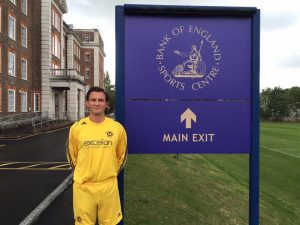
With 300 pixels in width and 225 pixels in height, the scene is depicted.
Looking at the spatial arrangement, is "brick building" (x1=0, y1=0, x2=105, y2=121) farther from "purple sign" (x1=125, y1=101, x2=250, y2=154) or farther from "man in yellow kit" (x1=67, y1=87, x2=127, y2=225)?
"man in yellow kit" (x1=67, y1=87, x2=127, y2=225)

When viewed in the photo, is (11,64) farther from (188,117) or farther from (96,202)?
(96,202)

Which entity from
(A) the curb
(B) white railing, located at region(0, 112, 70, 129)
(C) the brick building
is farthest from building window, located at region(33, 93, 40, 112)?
(A) the curb

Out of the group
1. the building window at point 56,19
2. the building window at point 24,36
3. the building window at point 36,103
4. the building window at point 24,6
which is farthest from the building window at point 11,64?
the building window at point 56,19

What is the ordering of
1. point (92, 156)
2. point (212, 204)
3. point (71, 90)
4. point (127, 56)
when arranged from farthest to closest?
point (71, 90) < point (212, 204) < point (127, 56) < point (92, 156)

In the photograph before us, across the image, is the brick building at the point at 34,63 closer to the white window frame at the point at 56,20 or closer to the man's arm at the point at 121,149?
the white window frame at the point at 56,20

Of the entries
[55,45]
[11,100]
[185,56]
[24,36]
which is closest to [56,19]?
[55,45]

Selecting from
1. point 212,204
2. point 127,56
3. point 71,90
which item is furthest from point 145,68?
point 71,90

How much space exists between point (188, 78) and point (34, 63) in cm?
3564

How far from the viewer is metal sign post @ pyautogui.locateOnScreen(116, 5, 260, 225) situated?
4039 millimetres

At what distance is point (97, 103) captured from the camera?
12.4 feet

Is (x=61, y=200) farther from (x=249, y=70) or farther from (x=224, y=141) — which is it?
(x=249, y=70)

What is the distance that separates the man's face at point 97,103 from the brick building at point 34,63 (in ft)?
83.3

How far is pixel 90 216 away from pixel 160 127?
4.01ft

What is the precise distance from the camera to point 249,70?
4.21 metres
